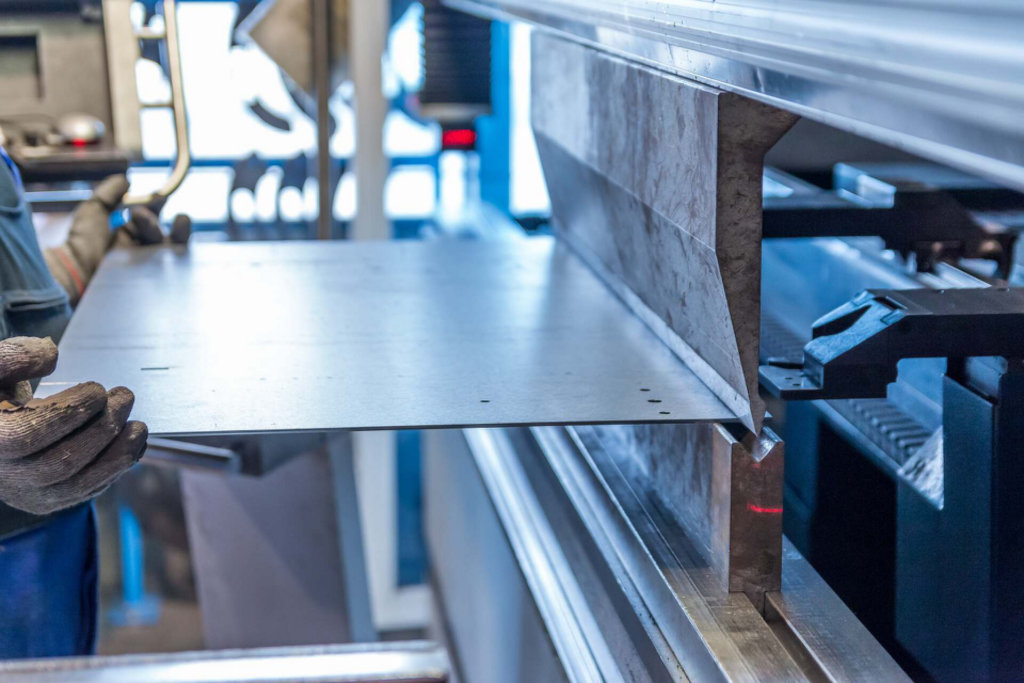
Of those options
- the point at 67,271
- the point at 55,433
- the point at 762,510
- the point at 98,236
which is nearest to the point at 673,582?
the point at 762,510

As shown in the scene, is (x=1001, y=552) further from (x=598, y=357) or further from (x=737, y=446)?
(x=598, y=357)

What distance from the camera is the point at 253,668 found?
2.61 feet

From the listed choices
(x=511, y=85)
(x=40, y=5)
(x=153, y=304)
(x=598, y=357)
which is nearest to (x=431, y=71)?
(x=511, y=85)

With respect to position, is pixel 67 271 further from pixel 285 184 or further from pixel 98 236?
pixel 285 184

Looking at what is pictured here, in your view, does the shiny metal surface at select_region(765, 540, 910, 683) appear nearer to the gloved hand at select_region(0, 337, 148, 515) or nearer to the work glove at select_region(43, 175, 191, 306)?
the gloved hand at select_region(0, 337, 148, 515)

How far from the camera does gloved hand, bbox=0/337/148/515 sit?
3.01ft

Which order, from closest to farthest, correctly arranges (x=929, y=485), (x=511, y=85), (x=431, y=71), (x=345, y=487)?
(x=929, y=485) < (x=345, y=487) < (x=431, y=71) < (x=511, y=85)

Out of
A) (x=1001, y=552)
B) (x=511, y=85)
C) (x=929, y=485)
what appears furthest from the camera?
(x=511, y=85)

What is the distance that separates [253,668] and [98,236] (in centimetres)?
117

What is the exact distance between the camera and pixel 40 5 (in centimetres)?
254

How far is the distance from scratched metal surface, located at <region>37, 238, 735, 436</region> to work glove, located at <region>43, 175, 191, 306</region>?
45 millimetres

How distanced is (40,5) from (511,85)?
1650 mm

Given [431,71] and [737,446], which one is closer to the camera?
[737,446]

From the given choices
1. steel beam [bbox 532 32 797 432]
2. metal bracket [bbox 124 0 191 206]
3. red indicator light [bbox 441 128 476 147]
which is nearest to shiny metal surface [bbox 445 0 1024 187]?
steel beam [bbox 532 32 797 432]
